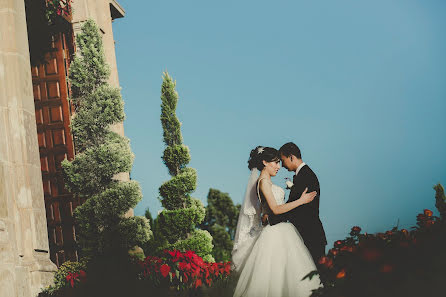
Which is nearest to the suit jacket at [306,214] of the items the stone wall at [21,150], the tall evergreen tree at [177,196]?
the stone wall at [21,150]

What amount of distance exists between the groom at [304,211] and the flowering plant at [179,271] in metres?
2.03

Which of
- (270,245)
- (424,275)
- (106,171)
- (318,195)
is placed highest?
(106,171)

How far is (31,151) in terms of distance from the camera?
9.77 metres

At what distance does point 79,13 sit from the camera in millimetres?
15031

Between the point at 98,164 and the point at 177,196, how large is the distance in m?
3.51

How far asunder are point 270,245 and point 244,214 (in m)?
1.27

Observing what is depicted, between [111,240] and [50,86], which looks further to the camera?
[50,86]

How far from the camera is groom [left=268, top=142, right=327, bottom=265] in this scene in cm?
715

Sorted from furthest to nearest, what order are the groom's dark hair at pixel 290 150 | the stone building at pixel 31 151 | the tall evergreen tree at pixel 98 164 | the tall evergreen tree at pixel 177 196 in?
the tall evergreen tree at pixel 177 196 < the tall evergreen tree at pixel 98 164 < the stone building at pixel 31 151 < the groom's dark hair at pixel 290 150

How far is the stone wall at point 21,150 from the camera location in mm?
9266

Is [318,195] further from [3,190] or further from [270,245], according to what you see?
[3,190]

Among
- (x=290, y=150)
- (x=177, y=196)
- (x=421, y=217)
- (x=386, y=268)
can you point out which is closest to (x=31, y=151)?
(x=290, y=150)

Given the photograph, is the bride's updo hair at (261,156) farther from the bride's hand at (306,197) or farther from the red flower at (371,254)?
the red flower at (371,254)

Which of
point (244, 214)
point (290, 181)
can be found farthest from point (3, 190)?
point (290, 181)
